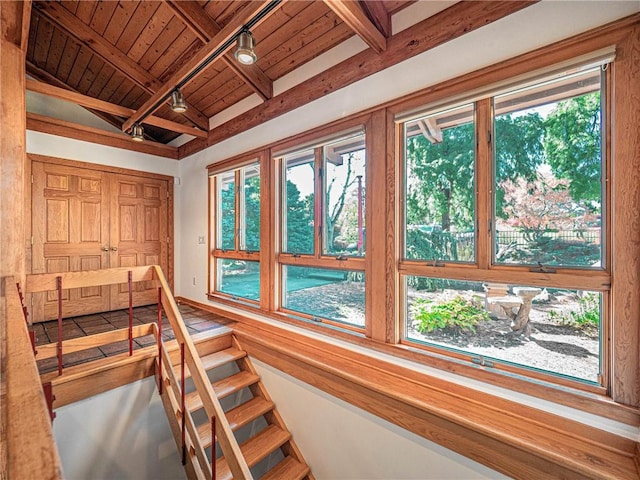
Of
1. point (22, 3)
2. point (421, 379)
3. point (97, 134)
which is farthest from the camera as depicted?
point (97, 134)

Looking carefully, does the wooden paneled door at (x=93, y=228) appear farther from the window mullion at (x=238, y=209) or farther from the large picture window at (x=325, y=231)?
the large picture window at (x=325, y=231)

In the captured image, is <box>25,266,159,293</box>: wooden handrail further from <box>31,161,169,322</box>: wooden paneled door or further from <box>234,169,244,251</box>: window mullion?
<box>31,161,169,322</box>: wooden paneled door

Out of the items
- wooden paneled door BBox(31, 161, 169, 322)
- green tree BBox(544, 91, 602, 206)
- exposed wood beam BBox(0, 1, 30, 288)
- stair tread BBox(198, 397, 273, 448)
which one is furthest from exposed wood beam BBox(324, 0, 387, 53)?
wooden paneled door BBox(31, 161, 169, 322)

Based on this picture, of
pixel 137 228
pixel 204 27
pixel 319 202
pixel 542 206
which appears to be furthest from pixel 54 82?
pixel 542 206

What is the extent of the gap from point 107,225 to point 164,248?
77 centimetres

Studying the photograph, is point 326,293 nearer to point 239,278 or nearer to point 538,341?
point 239,278

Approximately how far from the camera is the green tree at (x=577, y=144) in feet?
4.80

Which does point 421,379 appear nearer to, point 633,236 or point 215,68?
point 633,236

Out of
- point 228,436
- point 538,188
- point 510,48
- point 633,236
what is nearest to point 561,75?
point 510,48

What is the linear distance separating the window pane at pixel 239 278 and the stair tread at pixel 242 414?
3.57 feet

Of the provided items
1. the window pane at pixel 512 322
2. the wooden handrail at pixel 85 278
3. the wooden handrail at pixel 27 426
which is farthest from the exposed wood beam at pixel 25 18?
the window pane at pixel 512 322

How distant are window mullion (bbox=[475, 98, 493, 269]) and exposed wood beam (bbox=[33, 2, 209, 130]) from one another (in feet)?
11.1

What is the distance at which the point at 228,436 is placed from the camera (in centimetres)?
143

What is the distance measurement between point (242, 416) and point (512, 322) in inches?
86.7
